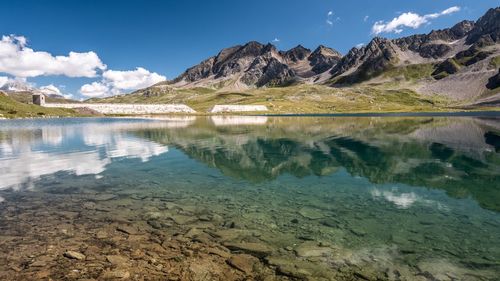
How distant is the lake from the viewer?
14.3 meters

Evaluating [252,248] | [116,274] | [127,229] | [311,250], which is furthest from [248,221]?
[116,274]

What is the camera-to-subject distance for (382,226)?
19.6 m

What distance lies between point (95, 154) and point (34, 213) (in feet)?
93.5

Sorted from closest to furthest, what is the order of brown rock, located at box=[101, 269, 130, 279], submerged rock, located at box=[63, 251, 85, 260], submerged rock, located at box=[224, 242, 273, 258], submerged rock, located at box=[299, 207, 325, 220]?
brown rock, located at box=[101, 269, 130, 279] → submerged rock, located at box=[63, 251, 85, 260] → submerged rock, located at box=[224, 242, 273, 258] → submerged rock, located at box=[299, 207, 325, 220]

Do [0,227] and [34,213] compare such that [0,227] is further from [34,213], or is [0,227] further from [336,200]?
[336,200]

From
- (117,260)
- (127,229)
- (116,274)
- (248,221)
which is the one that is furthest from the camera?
(248,221)

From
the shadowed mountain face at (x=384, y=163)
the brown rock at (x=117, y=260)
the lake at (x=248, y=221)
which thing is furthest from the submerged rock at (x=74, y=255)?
the shadowed mountain face at (x=384, y=163)

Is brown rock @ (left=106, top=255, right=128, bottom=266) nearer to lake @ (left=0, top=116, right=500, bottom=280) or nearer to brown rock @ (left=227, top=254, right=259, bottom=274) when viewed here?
lake @ (left=0, top=116, right=500, bottom=280)

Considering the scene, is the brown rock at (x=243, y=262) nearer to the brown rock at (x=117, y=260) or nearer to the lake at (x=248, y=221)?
the lake at (x=248, y=221)

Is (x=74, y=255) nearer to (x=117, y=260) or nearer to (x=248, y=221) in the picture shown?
(x=117, y=260)

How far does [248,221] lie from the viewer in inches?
794

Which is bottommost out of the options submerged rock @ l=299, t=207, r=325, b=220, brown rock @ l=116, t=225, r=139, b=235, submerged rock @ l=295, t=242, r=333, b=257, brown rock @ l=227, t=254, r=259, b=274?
submerged rock @ l=295, t=242, r=333, b=257

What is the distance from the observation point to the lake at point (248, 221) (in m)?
14.3

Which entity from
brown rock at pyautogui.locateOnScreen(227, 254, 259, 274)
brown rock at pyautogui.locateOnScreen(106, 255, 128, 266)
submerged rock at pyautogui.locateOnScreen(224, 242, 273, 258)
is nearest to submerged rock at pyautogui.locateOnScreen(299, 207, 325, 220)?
submerged rock at pyautogui.locateOnScreen(224, 242, 273, 258)
